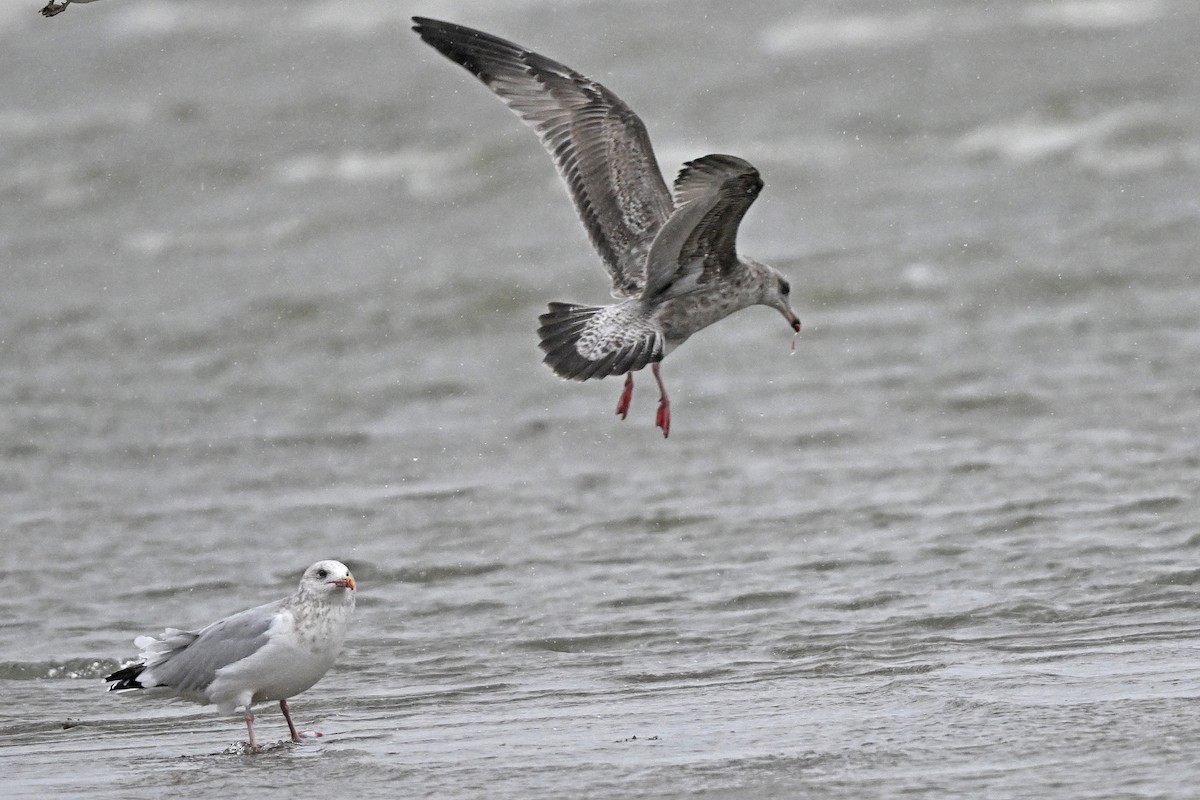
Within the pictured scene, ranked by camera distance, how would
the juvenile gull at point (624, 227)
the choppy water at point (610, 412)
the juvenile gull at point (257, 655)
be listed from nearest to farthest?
the choppy water at point (610, 412)
the juvenile gull at point (257, 655)
the juvenile gull at point (624, 227)

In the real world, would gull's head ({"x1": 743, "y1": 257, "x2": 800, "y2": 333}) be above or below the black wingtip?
above

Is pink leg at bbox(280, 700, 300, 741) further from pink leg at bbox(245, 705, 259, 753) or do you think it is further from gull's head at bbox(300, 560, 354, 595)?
gull's head at bbox(300, 560, 354, 595)

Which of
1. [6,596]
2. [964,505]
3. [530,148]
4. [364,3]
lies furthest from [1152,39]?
[6,596]

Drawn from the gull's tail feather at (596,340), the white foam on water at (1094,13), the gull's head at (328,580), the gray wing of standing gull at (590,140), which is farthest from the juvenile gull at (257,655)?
the white foam on water at (1094,13)

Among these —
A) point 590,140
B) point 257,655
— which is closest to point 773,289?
point 590,140

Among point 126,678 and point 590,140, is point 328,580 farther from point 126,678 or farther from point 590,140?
point 590,140

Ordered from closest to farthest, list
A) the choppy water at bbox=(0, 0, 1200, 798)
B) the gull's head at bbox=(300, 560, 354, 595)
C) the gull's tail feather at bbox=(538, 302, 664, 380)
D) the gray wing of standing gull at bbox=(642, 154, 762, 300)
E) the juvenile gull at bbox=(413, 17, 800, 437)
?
the choppy water at bbox=(0, 0, 1200, 798) → the gull's head at bbox=(300, 560, 354, 595) → the gray wing of standing gull at bbox=(642, 154, 762, 300) → the gull's tail feather at bbox=(538, 302, 664, 380) → the juvenile gull at bbox=(413, 17, 800, 437)

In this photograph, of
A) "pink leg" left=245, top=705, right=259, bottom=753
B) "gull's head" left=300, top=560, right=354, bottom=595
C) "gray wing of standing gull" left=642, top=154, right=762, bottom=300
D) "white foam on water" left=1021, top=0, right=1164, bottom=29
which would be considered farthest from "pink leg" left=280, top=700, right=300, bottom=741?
"white foam on water" left=1021, top=0, right=1164, bottom=29

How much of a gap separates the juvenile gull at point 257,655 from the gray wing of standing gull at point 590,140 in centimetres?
173

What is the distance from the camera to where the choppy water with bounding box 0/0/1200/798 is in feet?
19.0

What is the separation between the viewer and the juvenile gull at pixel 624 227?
6520 mm

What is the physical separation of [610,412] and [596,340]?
5.23m

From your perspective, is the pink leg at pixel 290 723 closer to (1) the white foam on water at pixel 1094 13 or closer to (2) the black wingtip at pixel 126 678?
(2) the black wingtip at pixel 126 678

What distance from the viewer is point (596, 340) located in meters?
6.51
